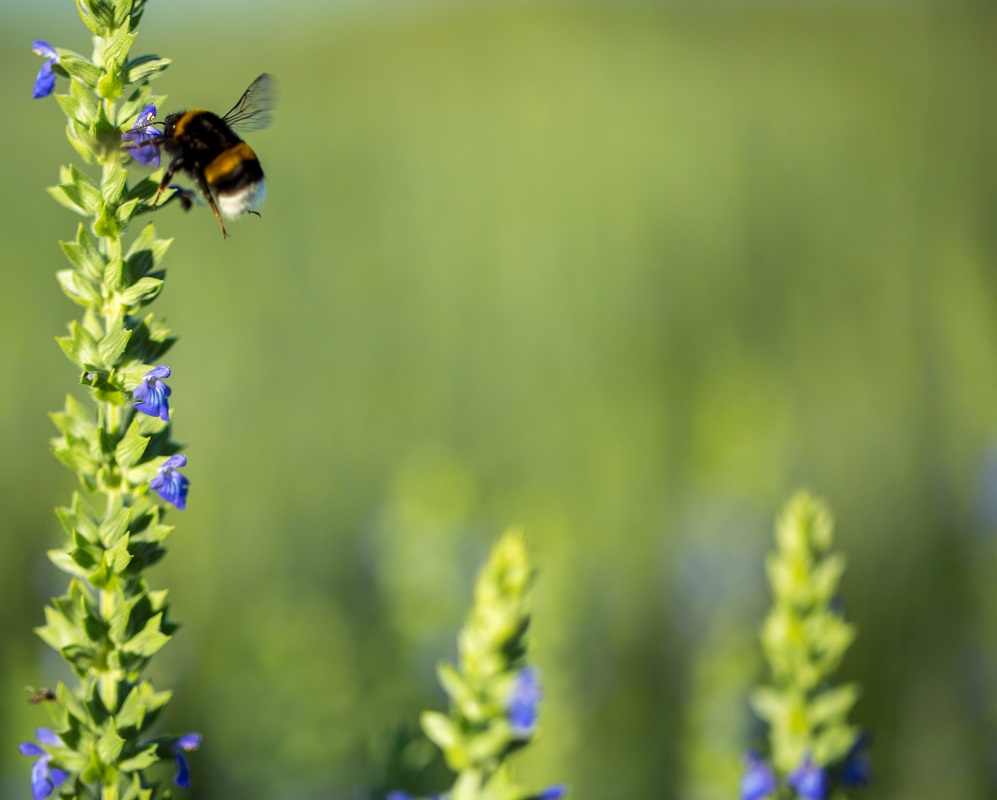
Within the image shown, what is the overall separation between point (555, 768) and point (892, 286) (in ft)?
25.3

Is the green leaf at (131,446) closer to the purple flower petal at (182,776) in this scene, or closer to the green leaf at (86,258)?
the green leaf at (86,258)

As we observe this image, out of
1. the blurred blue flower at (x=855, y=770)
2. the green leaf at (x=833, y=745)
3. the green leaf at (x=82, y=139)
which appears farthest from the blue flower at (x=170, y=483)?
the blurred blue flower at (x=855, y=770)

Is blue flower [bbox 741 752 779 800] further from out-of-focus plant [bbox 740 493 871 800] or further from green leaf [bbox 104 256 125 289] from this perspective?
green leaf [bbox 104 256 125 289]

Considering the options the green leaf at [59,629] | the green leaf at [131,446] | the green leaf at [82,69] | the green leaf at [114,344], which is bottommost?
the green leaf at [59,629]

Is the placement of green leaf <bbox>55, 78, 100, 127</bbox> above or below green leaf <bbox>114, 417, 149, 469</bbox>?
above

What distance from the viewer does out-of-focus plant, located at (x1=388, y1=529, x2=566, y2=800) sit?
4.04 feet

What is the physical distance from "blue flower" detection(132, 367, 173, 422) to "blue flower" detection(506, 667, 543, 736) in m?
0.52

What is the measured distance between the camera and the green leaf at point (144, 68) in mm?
1340

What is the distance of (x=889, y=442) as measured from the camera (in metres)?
7.01

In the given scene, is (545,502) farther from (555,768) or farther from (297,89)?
(297,89)

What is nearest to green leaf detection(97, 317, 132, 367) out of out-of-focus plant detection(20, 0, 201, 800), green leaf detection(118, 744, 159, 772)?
out-of-focus plant detection(20, 0, 201, 800)

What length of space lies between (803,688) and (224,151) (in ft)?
5.31

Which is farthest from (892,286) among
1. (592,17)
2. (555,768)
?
(592,17)

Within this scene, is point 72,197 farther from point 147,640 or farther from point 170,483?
point 147,640
